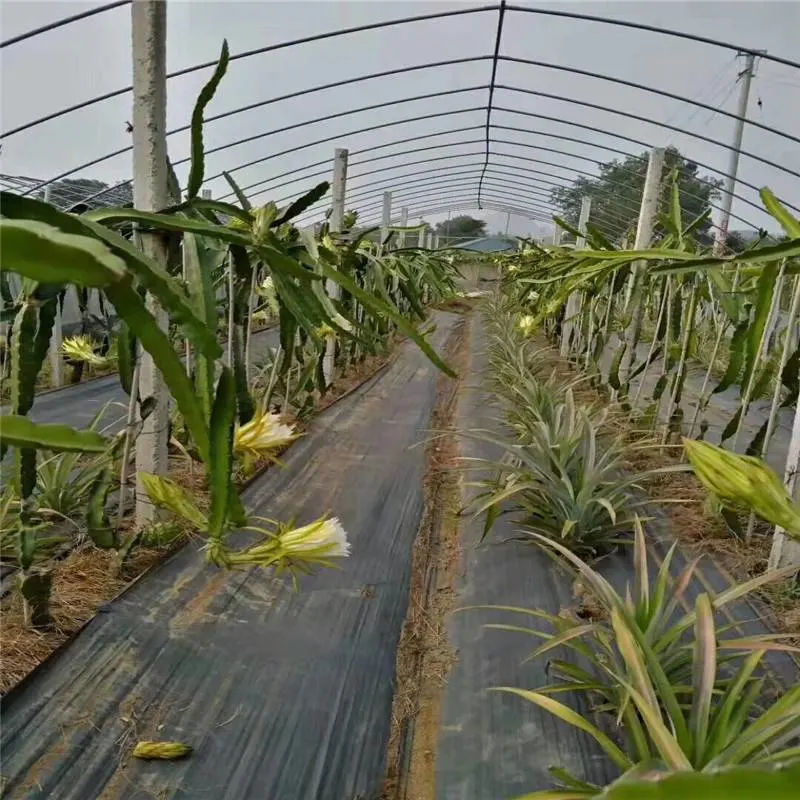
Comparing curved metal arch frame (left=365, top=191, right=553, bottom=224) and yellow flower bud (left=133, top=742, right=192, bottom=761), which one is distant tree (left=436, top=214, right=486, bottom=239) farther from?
yellow flower bud (left=133, top=742, right=192, bottom=761)

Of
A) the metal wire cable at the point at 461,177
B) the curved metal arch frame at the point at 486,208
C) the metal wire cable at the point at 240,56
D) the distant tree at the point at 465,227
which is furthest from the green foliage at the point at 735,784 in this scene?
the distant tree at the point at 465,227

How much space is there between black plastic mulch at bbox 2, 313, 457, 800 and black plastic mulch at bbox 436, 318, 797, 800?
0.11 m

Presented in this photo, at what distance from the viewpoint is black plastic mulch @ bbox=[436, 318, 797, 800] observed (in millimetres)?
866

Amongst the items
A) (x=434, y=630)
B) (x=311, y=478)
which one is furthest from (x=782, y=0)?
(x=434, y=630)

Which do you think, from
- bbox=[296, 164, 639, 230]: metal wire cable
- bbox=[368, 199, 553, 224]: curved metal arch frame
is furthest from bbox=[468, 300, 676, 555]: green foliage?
bbox=[368, 199, 553, 224]: curved metal arch frame

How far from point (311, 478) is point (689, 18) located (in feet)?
8.37

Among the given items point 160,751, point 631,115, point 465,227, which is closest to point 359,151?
point 631,115

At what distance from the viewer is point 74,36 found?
2.36 meters

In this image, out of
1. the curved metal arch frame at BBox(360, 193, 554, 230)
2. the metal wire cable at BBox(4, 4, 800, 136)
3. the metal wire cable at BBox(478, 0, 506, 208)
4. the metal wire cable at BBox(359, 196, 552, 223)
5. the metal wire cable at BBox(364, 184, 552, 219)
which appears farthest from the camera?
the metal wire cable at BBox(359, 196, 552, 223)

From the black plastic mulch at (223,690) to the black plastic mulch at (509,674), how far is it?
106 millimetres

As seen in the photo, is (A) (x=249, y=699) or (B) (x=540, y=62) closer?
(A) (x=249, y=699)

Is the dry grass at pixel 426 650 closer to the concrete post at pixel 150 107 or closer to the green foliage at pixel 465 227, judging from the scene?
the concrete post at pixel 150 107

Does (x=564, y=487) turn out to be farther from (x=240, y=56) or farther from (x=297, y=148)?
(x=297, y=148)

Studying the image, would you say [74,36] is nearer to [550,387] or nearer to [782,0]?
[550,387]
